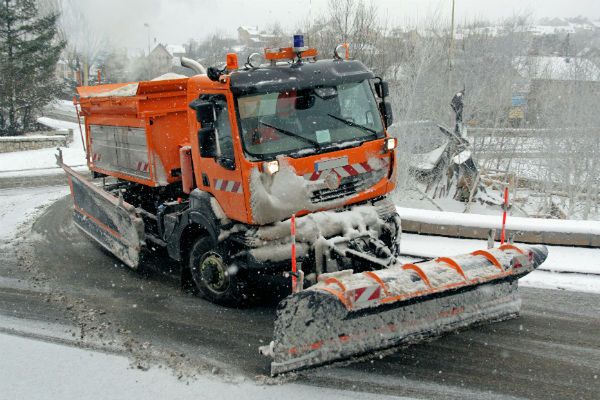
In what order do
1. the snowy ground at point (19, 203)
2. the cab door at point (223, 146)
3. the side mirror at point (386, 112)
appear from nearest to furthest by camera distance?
the cab door at point (223, 146), the side mirror at point (386, 112), the snowy ground at point (19, 203)

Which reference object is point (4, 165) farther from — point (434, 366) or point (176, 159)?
point (434, 366)

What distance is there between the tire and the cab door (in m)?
0.60

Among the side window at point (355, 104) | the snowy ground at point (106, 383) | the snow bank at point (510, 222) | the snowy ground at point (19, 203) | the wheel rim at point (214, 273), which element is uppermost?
the side window at point (355, 104)

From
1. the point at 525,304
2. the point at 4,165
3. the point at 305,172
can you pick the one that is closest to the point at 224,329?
the point at 305,172

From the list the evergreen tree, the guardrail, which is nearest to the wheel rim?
the guardrail

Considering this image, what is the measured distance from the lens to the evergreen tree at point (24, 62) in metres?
28.7

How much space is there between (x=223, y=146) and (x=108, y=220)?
321 cm

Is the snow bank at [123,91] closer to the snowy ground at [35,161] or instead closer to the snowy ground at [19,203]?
the snowy ground at [19,203]

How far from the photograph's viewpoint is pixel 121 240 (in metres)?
7.93

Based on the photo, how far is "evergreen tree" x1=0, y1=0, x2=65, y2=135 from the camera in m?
28.7

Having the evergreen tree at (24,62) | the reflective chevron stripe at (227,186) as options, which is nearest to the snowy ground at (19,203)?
the reflective chevron stripe at (227,186)

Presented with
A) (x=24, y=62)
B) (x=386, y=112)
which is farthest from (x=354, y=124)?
(x=24, y=62)

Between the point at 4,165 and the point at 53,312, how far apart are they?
15.6 metres

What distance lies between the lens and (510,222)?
8.15m
